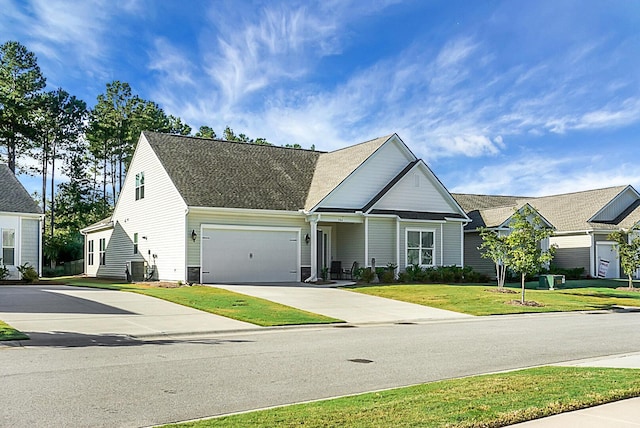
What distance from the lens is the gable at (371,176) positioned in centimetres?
2952

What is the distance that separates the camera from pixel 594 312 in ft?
72.0

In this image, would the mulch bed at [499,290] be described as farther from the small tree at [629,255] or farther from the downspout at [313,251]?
the small tree at [629,255]

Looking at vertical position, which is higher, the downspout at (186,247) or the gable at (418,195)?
the gable at (418,195)

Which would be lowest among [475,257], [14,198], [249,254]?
[475,257]

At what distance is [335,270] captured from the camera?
3130 centimetres

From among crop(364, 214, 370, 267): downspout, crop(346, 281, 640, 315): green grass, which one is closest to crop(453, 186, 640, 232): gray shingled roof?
crop(346, 281, 640, 315): green grass

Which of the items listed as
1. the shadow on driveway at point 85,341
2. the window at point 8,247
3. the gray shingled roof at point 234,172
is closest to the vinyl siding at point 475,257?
the gray shingled roof at point 234,172

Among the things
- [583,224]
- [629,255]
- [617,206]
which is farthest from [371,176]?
[617,206]

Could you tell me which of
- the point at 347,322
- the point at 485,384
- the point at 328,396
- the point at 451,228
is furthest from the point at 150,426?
the point at 451,228

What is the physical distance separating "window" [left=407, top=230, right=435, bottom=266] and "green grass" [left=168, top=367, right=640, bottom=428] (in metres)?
22.0

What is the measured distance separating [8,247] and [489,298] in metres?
21.9

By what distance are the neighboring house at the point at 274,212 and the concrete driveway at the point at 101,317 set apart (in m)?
6.55

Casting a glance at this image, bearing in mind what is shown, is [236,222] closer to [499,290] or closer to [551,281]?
[499,290]

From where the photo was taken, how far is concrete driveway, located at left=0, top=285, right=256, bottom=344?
1361 centimetres
